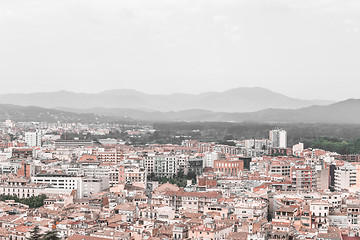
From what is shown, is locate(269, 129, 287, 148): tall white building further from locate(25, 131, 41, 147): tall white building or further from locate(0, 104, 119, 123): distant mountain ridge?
locate(0, 104, 119, 123): distant mountain ridge

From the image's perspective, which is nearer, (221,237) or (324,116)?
(221,237)

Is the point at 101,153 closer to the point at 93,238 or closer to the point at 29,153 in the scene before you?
the point at 29,153

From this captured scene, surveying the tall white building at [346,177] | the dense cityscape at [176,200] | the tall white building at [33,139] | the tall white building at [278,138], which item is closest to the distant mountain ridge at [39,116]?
the tall white building at [33,139]

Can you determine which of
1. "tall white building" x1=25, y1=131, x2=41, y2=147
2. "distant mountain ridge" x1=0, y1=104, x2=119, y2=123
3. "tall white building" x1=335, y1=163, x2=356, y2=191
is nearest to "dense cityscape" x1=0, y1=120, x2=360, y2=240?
"tall white building" x1=335, y1=163, x2=356, y2=191

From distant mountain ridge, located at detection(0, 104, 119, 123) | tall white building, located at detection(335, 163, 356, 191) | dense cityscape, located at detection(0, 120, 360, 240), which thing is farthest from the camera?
distant mountain ridge, located at detection(0, 104, 119, 123)

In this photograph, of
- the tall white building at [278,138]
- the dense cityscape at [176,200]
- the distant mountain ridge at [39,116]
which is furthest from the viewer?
the distant mountain ridge at [39,116]

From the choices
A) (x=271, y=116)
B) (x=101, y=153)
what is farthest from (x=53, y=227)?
(x=271, y=116)

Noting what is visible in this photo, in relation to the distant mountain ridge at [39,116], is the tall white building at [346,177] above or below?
below

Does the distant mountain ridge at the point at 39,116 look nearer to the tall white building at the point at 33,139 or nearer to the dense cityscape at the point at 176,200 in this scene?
the tall white building at the point at 33,139
